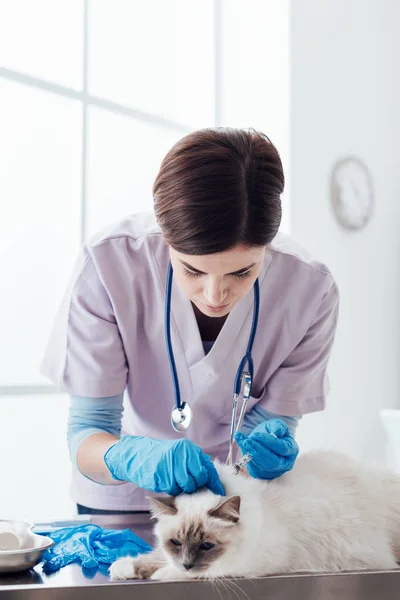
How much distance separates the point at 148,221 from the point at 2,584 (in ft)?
2.89

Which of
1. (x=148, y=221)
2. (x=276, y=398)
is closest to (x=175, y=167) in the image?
(x=148, y=221)

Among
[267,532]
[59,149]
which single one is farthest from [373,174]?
[267,532]

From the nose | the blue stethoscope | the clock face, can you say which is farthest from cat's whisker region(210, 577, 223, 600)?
the clock face

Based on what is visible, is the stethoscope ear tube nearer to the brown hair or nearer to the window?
the brown hair

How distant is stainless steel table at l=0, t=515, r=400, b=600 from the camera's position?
0.86 m

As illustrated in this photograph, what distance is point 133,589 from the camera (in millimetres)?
876

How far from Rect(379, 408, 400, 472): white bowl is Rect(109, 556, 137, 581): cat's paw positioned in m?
2.29

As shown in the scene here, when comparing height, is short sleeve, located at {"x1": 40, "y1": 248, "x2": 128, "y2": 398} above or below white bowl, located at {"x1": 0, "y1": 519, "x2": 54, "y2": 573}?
above

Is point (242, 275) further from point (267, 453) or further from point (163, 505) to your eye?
point (163, 505)

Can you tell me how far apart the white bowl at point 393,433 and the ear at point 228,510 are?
218 cm

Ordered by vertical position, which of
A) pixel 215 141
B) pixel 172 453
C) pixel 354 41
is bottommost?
pixel 172 453

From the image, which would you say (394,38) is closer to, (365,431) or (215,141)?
(365,431)

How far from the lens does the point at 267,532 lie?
3.54 ft

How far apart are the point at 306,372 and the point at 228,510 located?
1.92ft
